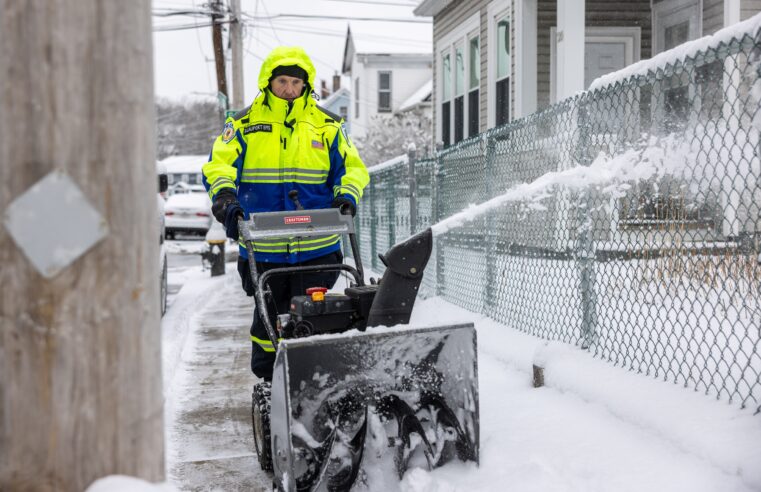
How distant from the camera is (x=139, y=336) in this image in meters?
1.79

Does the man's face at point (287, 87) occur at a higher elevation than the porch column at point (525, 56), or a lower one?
lower

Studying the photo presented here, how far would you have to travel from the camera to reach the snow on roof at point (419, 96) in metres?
33.6

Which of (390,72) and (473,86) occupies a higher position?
(390,72)

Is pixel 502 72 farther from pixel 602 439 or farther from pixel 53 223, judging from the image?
pixel 53 223

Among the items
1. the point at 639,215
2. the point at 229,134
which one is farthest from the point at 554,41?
the point at 229,134

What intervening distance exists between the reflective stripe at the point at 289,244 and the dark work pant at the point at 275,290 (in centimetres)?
9

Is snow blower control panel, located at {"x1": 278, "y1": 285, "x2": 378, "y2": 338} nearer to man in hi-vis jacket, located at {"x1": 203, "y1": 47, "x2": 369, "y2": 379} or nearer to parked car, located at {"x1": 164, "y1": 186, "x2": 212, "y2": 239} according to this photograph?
man in hi-vis jacket, located at {"x1": 203, "y1": 47, "x2": 369, "y2": 379}

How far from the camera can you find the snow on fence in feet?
11.2

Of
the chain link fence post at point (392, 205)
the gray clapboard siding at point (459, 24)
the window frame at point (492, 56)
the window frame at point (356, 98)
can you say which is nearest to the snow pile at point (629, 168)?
the chain link fence post at point (392, 205)

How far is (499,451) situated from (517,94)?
9.26m

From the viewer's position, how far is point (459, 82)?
15781mm

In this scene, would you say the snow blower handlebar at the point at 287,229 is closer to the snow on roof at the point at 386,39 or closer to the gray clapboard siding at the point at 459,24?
the gray clapboard siding at the point at 459,24

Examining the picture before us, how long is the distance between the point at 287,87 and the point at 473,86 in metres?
11.0

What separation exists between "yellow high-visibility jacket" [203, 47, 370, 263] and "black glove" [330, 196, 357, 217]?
0.04m
